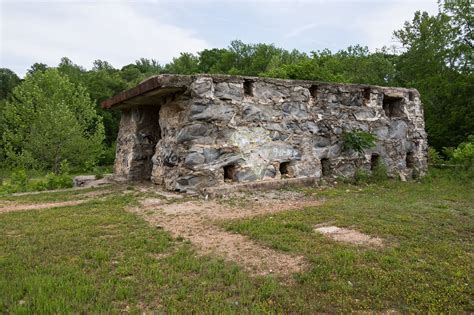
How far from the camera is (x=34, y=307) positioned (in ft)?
7.74

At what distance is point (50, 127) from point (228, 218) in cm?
1286

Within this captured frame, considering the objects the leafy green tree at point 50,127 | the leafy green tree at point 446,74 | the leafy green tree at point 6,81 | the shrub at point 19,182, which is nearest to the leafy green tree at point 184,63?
the leafy green tree at point 50,127

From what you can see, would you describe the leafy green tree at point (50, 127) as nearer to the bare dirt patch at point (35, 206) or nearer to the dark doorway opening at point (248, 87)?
the bare dirt patch at point (35, 206)

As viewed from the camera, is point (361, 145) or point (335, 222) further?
point (361, 145)

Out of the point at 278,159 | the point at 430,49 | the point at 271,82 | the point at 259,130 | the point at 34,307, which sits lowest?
the point at 34,307

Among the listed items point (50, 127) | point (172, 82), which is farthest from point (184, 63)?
point (172, 82)

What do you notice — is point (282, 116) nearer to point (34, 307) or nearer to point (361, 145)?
point (361, 145)

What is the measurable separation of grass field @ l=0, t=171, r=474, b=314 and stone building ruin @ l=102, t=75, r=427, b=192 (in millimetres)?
2414

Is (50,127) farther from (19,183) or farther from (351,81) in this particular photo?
(351,81)

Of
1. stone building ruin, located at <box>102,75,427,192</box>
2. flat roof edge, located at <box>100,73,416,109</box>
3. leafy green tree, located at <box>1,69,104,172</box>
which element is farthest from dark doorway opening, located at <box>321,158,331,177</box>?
leafy green tree, located at <box>1,69,104,172</box>

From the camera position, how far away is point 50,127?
15.0 metres

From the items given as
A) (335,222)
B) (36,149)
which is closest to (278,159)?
(335,222)

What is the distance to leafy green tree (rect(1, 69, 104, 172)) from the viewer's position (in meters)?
15.2

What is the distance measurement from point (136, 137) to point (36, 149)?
8401 millimetres
